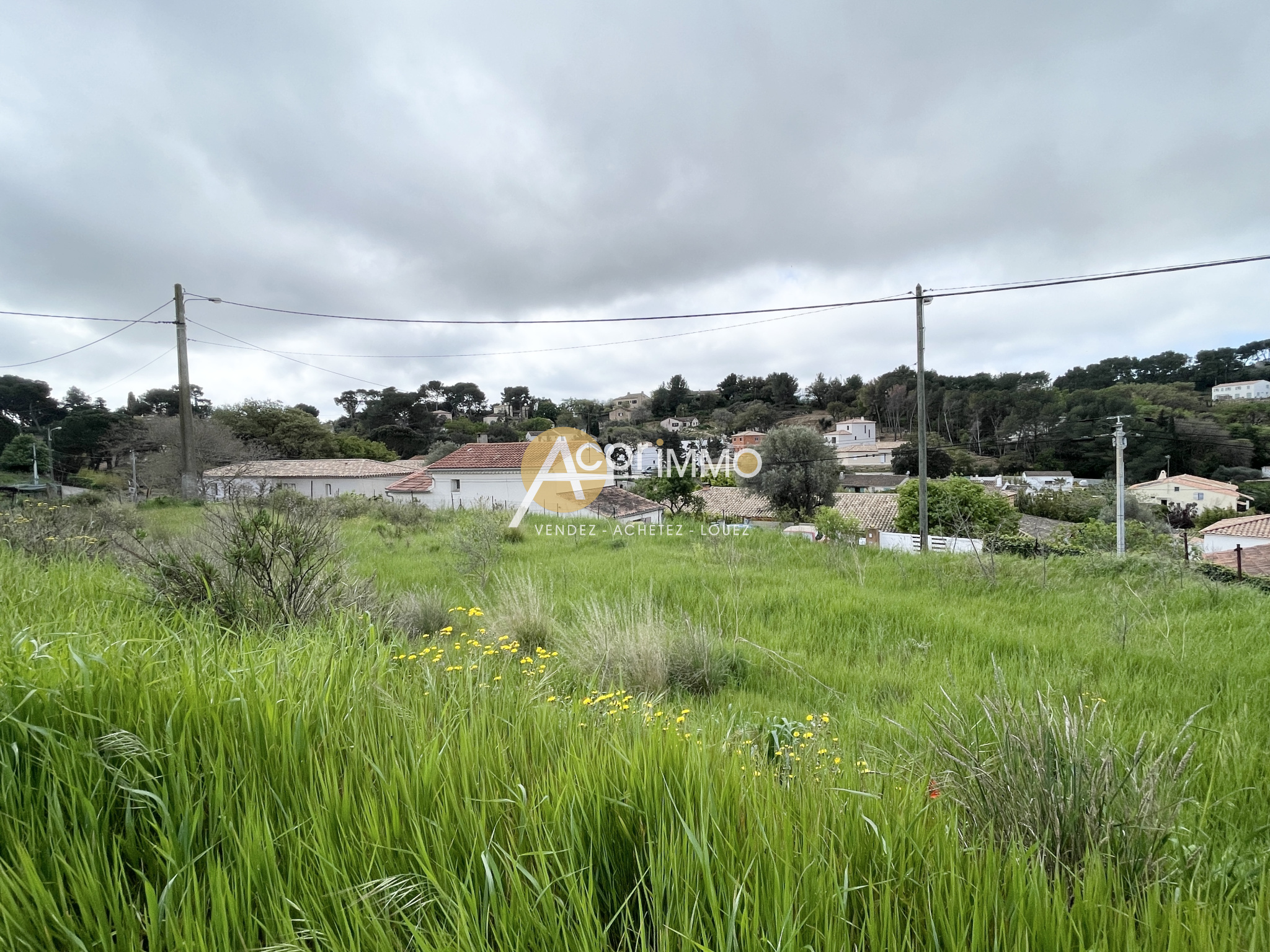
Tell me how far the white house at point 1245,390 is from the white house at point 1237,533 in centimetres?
2359

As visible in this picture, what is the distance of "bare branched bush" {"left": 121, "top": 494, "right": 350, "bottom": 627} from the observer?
341 cm

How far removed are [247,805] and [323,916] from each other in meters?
0.43

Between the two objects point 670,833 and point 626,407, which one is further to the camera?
point 626,407

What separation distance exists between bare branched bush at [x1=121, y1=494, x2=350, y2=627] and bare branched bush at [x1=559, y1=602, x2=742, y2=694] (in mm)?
1597

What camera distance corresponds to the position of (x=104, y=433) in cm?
3738

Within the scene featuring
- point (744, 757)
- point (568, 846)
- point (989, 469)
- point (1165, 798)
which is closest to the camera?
point (568, 846)

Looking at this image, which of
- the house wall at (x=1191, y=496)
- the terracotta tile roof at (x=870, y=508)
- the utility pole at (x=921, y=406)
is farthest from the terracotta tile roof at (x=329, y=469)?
the house wall at (x=1191, y=496)

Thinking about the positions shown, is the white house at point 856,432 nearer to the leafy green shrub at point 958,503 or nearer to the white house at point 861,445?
the white house at point 861,445

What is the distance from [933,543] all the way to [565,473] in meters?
14.3

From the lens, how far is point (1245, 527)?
99.4ft

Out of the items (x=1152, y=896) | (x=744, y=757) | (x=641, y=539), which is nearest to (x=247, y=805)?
(x=744, y=757)

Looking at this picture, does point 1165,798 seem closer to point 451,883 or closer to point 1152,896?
point 1152,896

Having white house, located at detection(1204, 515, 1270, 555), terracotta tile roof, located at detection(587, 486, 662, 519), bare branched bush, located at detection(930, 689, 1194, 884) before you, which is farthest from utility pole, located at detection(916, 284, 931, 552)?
white house, located at detection(1204, 515, 1270, 555)

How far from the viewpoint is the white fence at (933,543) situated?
913 cm
